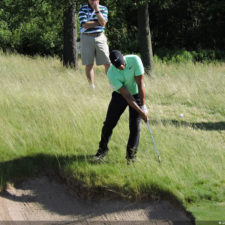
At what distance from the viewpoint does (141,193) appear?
18.5 feet

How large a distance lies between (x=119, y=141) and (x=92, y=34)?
2.96 meters

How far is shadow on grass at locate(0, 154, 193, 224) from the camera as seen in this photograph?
17.8 ft

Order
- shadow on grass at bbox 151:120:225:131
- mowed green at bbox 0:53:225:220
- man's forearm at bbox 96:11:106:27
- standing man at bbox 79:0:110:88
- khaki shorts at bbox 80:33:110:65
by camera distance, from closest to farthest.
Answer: mowed green at bbox 0:53:225:220 < shadow on grass at bbox 151:120:225:131 < man's forearm at bbox 96:11:106:27 < standing man at bbox 79:0:110:88 < khaki shorts at bbox 80:33:110:65

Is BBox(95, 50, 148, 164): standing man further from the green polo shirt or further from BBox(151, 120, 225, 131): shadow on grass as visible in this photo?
BBox(151, 120, 225, 131): shadow on grass

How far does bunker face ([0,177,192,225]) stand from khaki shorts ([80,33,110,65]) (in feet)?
11.6

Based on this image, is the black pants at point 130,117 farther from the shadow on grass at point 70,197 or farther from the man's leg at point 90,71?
the man's leg at point 90,71

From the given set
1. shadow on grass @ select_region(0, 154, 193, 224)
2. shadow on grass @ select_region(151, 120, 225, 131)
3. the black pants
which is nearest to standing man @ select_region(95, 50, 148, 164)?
the black pants

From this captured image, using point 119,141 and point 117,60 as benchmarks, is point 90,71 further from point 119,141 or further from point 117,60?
point 117,60

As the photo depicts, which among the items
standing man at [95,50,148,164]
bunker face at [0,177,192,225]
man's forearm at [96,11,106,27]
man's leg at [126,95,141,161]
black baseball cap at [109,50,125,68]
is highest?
man's forearm at [96,11,106,27]

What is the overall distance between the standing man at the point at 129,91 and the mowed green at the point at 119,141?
1.79ft

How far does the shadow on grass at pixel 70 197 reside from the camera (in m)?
5.43

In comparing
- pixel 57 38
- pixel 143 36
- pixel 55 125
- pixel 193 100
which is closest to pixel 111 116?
pixel 55 125

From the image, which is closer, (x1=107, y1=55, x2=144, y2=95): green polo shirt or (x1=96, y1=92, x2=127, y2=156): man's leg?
(x1=107, y1=55, x2=144, y2=95): green polo shirt

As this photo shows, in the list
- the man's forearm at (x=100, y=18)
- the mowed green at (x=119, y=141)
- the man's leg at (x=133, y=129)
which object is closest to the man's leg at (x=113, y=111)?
the man's leg at (x=133, y=129)
